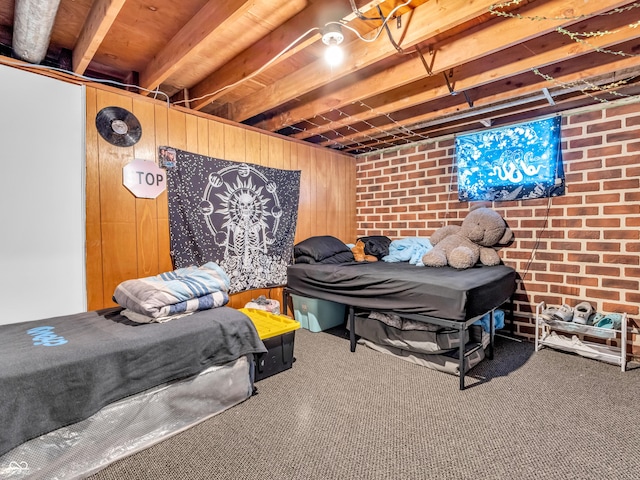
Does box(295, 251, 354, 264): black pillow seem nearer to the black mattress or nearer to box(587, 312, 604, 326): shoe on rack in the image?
the black mattress

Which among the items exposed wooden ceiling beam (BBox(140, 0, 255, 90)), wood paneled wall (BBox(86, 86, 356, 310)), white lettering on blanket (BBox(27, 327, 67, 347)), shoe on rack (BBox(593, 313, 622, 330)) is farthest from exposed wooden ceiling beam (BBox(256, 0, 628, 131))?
white lettering on blanket (BBox(27, 327, 67, 347))

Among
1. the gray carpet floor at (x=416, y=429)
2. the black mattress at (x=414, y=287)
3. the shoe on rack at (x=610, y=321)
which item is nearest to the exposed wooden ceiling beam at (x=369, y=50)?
the black mattress at (x=414, y=287)

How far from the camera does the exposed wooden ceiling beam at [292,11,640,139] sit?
188 cm

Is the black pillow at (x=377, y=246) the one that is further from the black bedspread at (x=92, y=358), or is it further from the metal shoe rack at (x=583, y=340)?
the black bedspread at (x=92, y=358)

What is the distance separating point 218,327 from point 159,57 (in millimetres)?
1821

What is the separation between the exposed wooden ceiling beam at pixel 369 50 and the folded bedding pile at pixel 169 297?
155 centimetres

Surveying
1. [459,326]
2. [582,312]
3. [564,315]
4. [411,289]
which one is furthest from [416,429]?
[582,312]

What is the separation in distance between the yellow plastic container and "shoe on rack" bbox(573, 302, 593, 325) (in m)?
2.22

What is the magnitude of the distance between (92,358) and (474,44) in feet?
8.70

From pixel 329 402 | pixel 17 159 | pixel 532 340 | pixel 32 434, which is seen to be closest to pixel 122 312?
pixel 32 434

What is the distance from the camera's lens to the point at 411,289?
2385mm

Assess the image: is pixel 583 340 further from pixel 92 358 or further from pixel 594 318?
pixel 92 358

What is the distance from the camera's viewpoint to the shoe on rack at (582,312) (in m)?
2.58

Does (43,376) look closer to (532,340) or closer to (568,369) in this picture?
(568,369)
